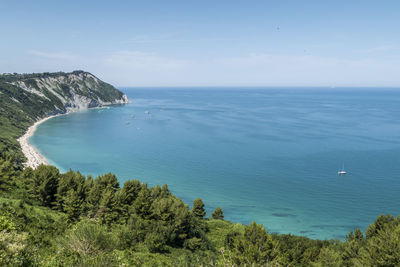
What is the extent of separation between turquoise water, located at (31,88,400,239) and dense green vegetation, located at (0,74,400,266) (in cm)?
1669

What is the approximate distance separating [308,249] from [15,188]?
157ft

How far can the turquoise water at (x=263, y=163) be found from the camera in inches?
2506

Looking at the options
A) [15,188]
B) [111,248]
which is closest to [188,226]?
[111,248]

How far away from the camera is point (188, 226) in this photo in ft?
132

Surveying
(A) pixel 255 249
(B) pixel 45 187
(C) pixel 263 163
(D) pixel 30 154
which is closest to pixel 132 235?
(A) pixel 255 249

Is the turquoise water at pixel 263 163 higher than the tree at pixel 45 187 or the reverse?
the reverse

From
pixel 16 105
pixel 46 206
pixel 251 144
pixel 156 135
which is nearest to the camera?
pixel 46 206

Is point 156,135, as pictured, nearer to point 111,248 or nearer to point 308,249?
point 308,249

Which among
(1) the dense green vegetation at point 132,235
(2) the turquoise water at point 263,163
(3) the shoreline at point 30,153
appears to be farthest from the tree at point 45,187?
(3) the shoreline at point 30,153

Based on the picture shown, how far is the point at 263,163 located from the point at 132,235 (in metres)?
68.3

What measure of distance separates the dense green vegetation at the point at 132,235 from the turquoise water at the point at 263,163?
1669cm

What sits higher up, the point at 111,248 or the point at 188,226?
the point at 111,248

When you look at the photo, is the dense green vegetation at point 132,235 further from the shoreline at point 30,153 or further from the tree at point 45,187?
the shoreline at point 30,153

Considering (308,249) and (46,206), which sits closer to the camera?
(308,249)
